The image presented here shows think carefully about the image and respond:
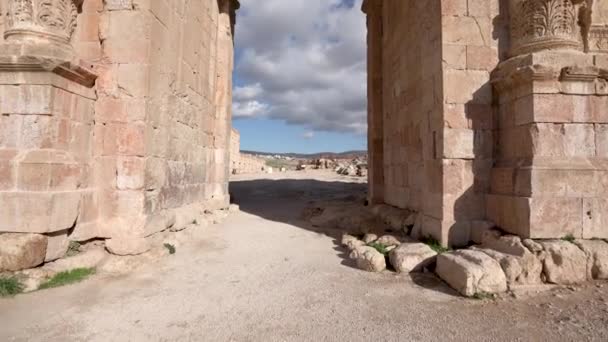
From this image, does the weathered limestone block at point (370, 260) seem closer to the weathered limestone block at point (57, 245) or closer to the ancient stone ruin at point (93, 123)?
the ancient stone ruin at point (93, 123)


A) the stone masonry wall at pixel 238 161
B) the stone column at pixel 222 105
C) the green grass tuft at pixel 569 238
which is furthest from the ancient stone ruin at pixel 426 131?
the stone masonry wall at pixel 238 161

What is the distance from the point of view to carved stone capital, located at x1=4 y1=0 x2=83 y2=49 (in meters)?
3.76

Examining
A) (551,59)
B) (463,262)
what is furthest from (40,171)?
(551,59)

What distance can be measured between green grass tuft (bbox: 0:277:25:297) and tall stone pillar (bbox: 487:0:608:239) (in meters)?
5.18

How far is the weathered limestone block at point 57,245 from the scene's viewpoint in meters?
3.74

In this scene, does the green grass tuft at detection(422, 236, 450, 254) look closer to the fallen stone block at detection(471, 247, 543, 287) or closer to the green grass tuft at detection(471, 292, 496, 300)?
the fallen stone block at detection(471, 247, 543, 287)

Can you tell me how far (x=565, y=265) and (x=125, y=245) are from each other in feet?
16.2

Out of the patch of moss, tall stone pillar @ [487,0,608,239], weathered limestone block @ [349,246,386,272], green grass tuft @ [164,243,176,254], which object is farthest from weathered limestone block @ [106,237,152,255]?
the patch of moss

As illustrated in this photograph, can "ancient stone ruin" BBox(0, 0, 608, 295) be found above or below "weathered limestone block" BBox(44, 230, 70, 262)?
above

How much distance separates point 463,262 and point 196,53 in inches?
226

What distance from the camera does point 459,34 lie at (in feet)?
15.2

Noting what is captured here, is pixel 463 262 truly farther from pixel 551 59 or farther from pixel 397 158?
pixel 397 158

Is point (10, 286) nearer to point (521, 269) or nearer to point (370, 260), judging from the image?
point (370, 260)

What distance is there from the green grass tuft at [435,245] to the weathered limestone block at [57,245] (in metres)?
4.41
